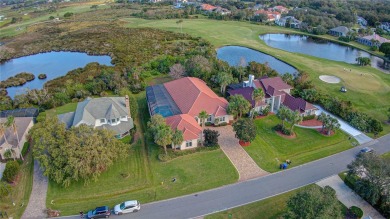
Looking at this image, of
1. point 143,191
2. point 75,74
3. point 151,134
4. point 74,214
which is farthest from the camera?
point 75,74

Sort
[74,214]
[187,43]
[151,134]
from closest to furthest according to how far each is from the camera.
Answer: [74,214] < [151,134] < [187,43]

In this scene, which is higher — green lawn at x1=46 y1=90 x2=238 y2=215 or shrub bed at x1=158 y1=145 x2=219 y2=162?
shrub bed at x1=158 y1=145 x2=219 y2=162

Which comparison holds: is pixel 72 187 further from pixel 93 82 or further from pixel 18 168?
pixel 93 82

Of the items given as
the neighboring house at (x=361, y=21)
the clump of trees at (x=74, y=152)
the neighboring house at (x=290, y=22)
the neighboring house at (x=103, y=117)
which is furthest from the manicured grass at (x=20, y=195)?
the neighboring house at (x=361, y=21)

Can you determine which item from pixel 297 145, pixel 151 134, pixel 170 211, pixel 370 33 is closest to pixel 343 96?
pixel 297 145

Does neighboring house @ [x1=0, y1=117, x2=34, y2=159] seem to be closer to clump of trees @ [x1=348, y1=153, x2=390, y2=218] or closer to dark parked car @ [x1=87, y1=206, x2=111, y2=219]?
dark parked car @ [x1=87, y1=206, x2=111, y2=219]

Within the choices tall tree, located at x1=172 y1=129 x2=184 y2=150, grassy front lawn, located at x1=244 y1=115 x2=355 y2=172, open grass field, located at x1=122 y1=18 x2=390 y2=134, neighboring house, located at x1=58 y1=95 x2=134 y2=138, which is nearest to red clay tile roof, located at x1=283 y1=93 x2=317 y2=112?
grassy front lawn, located at x1=244 y1=115 x2=355 y2=172
